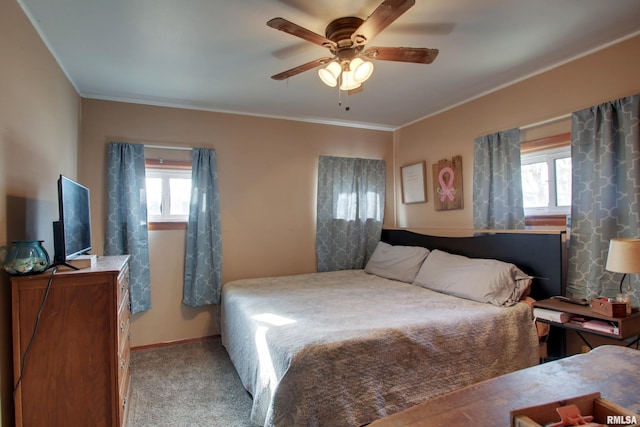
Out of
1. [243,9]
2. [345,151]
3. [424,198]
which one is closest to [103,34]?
[243,9]

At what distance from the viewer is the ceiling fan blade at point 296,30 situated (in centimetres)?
156

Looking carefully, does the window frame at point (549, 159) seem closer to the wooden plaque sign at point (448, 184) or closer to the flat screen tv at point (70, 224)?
the wooden plaque sign at point (448, 184)

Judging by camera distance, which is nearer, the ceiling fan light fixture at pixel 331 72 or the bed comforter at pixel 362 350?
the bed comforter at pixel 362 350

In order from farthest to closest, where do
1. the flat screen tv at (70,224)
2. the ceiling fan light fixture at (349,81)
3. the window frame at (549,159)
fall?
1. the window frame at (549,159)
2. the ceiling fan light fixture at (349,81)
3. the flat screen tv at (70,224)

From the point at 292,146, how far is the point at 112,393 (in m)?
2.81

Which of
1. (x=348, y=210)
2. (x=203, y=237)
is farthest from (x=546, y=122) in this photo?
(x=203, y=237)

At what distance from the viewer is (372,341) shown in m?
1.79

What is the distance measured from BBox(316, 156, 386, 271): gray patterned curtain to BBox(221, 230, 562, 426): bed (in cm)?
95

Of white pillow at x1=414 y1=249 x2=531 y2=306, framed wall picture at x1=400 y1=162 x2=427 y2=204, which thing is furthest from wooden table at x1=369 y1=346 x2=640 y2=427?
framed wall picture at x1=400 y1=162 x2=427 y2=204

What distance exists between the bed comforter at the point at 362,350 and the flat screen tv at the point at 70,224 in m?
1.08

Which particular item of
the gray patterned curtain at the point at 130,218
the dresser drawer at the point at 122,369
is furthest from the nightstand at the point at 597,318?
the gray patterned curtain at the point at 130,218

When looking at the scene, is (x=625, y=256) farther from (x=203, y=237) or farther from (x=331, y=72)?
(x=203, y=237)

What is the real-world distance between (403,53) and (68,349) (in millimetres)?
2212

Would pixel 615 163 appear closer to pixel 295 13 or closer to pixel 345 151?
pixel 295 13
